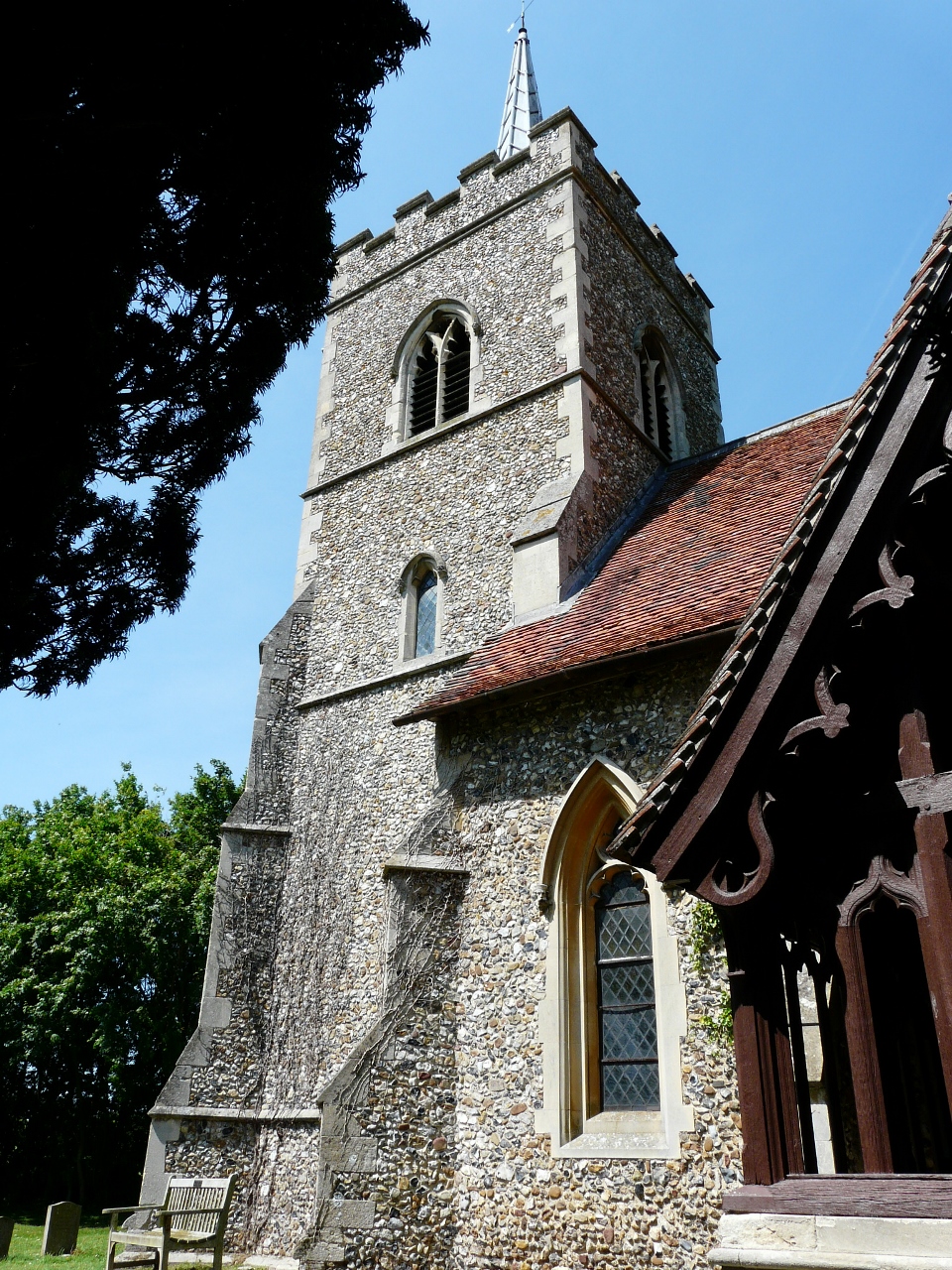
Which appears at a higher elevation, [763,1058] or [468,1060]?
[468,1060]

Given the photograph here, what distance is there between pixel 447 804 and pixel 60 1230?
8.54 m

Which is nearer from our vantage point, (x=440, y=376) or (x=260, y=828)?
(x=260, y=828)

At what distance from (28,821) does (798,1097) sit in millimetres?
27509

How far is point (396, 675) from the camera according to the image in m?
11.1

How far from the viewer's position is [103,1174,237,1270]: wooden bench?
8125 mm

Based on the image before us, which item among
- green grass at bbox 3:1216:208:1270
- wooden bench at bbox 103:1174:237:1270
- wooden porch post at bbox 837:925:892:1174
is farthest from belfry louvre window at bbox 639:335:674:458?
green grass at bbox 3:1216:208:1270

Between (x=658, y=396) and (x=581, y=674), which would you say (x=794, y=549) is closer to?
(x=581, y=674)

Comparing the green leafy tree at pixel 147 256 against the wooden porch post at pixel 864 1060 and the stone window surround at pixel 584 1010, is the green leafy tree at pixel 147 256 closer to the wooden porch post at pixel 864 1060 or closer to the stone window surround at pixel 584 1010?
the stone window surround at pixel 584 1010

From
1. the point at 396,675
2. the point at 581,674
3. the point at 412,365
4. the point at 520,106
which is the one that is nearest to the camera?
the point at 581,674

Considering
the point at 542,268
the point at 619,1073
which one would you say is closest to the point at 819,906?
the point at 619,1073

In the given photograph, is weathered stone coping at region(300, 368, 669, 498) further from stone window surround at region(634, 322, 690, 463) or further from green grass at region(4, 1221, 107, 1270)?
green grass at region(4, 1221, 107, 1270)

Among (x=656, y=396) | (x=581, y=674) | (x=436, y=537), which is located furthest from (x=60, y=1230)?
(x=656, y=396)

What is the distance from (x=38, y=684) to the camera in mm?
6152

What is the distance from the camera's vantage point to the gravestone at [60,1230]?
1213 cm
